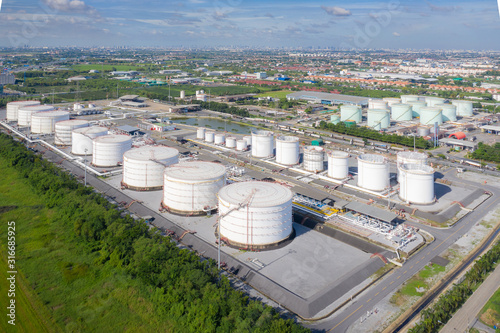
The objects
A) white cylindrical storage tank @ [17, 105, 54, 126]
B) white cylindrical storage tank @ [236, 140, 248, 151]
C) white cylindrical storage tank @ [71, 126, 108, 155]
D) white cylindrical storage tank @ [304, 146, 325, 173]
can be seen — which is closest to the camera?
white cylindrical storage tank @ [304, 146, 325, 173]

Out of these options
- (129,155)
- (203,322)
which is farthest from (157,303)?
(129,155)

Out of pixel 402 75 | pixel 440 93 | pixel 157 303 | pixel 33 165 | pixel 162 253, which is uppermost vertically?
pixel 402 75

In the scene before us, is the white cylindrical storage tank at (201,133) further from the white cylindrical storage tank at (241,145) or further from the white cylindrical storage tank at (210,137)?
the white cylindrical storage tank at (241,145)

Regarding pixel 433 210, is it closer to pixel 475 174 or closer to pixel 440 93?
pixel 475 174

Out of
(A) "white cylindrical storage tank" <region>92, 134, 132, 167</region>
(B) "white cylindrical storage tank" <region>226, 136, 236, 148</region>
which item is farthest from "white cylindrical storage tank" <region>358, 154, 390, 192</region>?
(A) "white cylindrical storage tank" <region>92, 134, 132, 167</region>

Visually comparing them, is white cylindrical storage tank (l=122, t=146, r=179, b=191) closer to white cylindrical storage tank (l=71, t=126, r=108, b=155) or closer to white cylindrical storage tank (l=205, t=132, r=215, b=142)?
white cylindrical storage tank (l=71, t=126, r=108, b=155)
